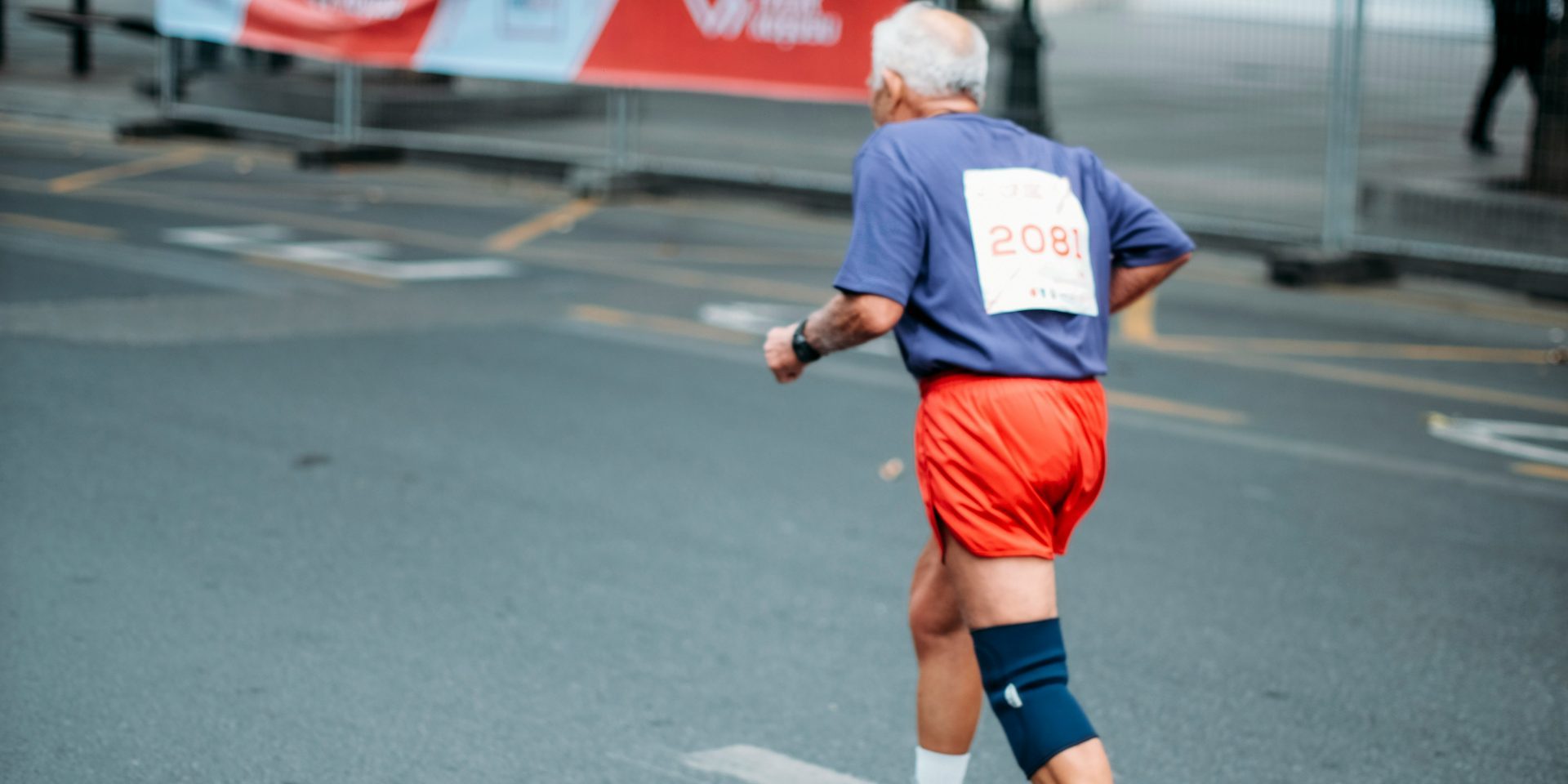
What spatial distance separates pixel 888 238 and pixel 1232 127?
12521 mm

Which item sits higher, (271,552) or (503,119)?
(503,119)

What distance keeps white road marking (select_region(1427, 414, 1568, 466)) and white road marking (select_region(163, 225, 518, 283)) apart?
5.43m

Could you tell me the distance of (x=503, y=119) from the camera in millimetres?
18406

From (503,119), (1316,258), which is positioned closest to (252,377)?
(1316,258)

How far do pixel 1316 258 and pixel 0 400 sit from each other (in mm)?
7715

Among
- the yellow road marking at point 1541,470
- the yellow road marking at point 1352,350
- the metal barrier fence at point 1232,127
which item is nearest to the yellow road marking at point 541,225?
the metal barrier fence at point 1232,127

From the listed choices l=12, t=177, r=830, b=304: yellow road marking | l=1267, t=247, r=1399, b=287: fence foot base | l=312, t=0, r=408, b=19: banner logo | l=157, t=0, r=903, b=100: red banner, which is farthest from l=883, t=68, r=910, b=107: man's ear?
l=312, t=0, r=408, b=19: banner logo

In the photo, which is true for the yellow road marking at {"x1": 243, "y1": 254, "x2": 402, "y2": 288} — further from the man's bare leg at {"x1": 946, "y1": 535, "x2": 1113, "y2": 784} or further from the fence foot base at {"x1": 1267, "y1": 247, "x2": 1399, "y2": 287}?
the man's bare leg at {"x1": 946, "y1": 535, "x2": 1113, "y2": 784}

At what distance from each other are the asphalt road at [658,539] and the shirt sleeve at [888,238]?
1.28 m

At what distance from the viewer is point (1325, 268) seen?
11.5 metres

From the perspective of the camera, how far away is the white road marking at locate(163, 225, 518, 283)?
10953mm

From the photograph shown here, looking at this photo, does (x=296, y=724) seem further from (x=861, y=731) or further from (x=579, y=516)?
(x=579, y=516)

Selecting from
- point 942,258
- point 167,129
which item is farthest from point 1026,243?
point 167,129

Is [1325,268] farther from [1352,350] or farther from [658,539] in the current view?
[658,539]
